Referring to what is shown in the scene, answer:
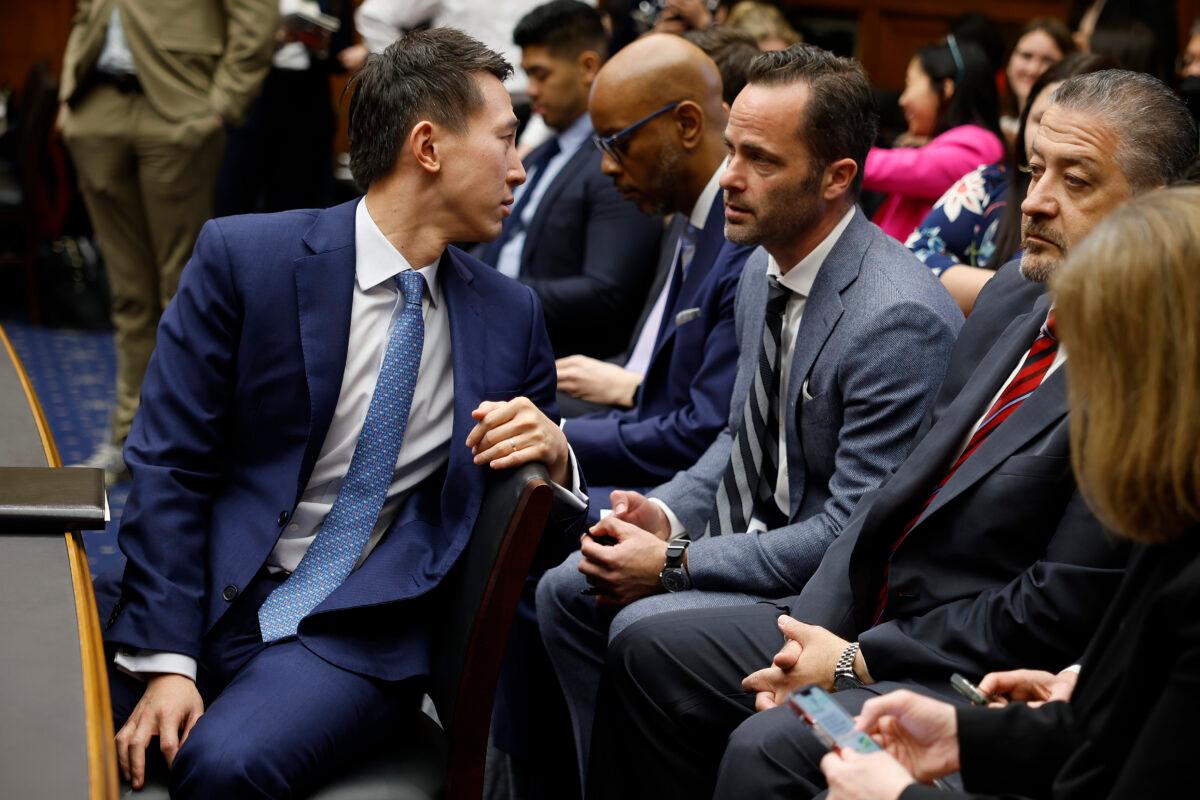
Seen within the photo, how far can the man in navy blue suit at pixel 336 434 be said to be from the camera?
5.76ft

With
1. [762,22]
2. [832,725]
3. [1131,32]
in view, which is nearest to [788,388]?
[832,725]

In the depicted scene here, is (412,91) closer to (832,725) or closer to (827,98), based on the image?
(827,98)

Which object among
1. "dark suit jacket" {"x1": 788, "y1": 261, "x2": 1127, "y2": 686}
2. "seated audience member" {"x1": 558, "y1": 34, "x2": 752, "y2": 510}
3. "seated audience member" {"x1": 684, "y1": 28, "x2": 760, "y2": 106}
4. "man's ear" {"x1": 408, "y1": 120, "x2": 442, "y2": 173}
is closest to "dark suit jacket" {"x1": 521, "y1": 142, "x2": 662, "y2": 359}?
"seated audience member" {"x1": 558, "y1": 34, "x2": 752, "y2": 510}

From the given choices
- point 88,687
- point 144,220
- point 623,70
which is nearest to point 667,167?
point 623,70

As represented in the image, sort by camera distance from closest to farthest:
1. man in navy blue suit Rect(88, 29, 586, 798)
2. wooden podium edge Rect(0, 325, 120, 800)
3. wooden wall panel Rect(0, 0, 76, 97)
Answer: wooden podium edge Rect(0, 325, 120, 800), man in navy blue suit Rect(88, 29, 586, 798), wooden wall panel Rect(0, 0, 76, 97)

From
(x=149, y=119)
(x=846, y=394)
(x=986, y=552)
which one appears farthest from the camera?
(x=149, y=119)

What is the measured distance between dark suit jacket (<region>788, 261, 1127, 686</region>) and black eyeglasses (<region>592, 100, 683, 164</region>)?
1172 mm

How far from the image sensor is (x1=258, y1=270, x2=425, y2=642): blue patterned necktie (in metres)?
1.92

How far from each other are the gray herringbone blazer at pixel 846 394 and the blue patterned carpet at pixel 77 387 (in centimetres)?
203

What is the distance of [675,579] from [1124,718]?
1.03m

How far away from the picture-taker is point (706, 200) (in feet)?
9.62

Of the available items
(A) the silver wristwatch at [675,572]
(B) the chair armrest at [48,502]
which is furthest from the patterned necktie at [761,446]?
(B) the chair armrest at [48,502]

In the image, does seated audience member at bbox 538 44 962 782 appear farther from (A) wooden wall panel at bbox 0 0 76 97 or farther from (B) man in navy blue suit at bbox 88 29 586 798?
(A) wooden wall panel at bbox 0 0 76 97

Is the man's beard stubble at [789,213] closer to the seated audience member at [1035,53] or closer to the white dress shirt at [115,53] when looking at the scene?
the seated audience member at [1035,53]
